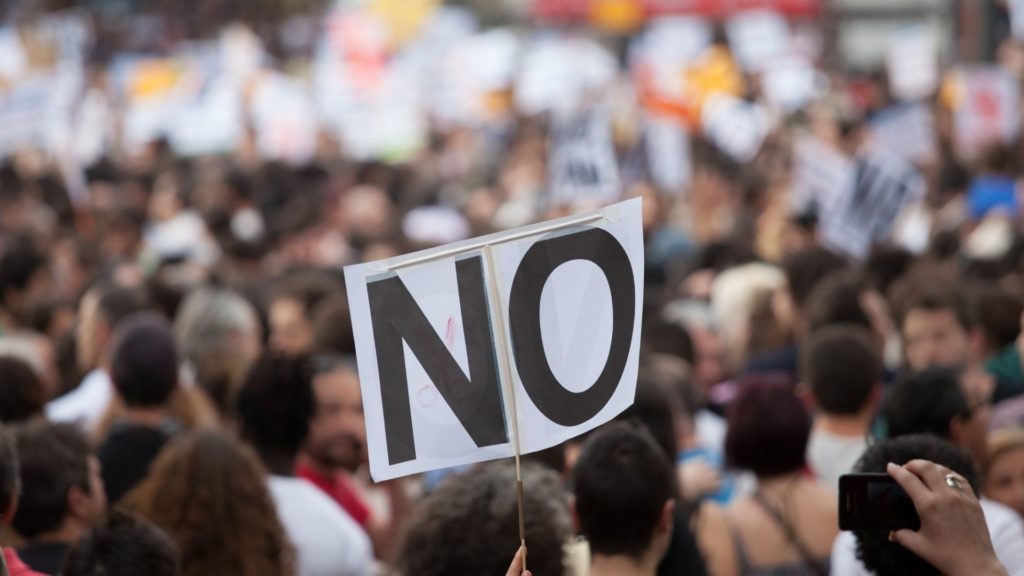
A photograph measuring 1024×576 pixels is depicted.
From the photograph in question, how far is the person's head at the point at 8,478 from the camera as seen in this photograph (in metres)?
3.79

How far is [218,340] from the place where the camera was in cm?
719

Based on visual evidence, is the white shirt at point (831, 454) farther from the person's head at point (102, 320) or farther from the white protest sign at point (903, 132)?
the white protest sign at point (903, 132)

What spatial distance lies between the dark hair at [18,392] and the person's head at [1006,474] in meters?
3.38

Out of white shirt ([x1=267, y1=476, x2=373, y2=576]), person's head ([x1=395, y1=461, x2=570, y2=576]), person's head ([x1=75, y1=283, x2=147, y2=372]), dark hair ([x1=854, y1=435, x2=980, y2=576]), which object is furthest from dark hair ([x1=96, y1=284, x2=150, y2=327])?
dark hair ([x1=854, y1=435, x2=980, y2=576])

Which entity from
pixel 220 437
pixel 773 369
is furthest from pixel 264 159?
pixel 220 437

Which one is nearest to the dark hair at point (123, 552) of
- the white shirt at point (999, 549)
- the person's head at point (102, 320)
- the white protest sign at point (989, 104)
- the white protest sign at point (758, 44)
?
the white shirt at point (999, 549)

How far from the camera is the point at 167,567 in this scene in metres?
3.63

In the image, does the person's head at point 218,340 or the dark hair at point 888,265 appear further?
the dark hair at point 888,265

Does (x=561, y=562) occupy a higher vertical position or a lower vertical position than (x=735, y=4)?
lower

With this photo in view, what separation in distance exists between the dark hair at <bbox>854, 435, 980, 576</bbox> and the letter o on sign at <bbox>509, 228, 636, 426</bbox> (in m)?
0.62

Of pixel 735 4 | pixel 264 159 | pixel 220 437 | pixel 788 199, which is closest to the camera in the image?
pixel 220 437

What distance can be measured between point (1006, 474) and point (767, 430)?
88cm

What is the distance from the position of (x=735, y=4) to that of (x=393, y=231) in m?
28.7

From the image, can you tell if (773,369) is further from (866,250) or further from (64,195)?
(64,195)
